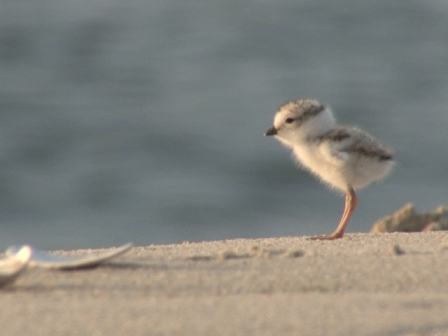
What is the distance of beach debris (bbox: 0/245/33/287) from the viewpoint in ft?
10.9

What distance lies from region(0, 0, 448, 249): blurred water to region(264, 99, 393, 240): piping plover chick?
10.1 ft

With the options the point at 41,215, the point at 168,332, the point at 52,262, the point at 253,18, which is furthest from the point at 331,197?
the point at 168,332

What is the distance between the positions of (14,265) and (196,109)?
7.61m

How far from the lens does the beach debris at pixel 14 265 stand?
131 inches

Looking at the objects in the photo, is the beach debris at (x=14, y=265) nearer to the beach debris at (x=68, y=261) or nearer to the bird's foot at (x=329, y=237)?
the beach debris at (x=68, y=261)

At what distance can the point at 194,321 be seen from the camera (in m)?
2.97

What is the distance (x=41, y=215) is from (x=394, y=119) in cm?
402

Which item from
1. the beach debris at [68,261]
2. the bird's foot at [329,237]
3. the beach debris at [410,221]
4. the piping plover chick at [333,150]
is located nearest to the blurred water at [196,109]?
the piping plover chick at [333,150]

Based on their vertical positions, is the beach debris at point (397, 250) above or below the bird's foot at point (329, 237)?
below

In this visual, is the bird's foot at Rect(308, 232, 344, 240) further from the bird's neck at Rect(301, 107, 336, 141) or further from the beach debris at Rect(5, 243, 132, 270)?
the beach debris at Rect(5, 243, 132, 270)

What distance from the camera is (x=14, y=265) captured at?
134 inches

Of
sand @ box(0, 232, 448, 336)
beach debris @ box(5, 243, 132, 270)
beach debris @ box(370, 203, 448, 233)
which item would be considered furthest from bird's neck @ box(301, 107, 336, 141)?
beach debris @ box(5, 243, 132, 270)

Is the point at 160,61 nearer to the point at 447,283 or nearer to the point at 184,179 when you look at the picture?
the point at 184,179

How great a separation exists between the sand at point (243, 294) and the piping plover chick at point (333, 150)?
106 cm
